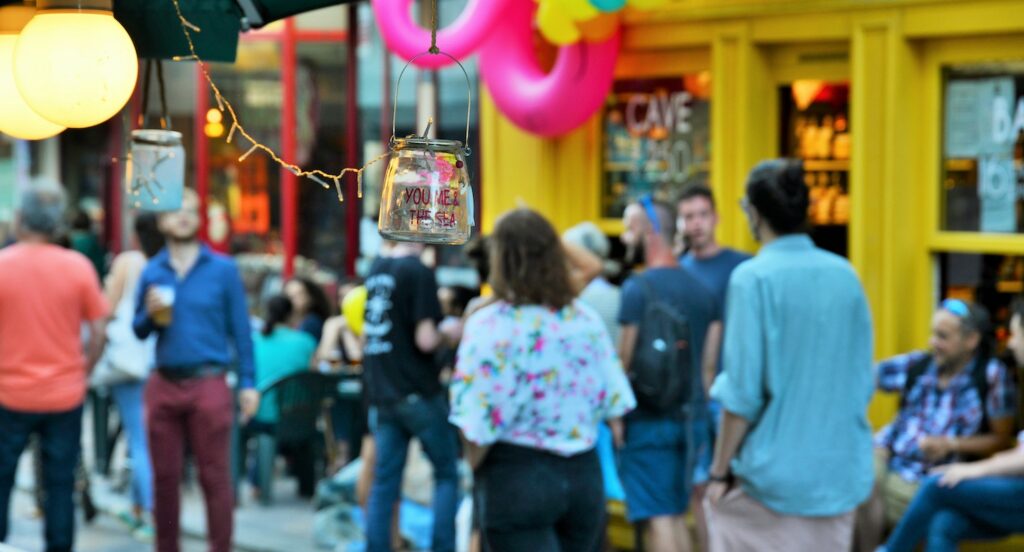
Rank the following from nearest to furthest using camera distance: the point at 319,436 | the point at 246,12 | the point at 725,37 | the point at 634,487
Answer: the point at 246,12 < the point at 634,487 < the point at 725,37 < the point at 319,436

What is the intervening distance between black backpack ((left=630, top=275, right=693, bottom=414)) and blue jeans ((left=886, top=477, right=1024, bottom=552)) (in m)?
1.08

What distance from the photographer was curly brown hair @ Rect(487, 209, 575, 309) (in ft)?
17.8

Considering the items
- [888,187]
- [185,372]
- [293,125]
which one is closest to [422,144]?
[185,372]

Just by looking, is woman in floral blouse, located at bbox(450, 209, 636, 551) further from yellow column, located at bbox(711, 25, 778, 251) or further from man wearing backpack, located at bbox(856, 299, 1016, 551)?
yellow column, located at bbox(711, 25, 778, 251)

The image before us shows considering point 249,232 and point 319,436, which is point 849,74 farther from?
point 249,232

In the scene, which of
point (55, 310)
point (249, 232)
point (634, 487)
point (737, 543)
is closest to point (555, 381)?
point (737, 543)

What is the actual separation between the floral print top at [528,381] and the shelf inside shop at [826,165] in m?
2.77

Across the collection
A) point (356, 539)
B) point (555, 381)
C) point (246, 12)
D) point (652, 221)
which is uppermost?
point (246, 12)

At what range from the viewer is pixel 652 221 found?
690 centimetres

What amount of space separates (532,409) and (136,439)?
13.7 feet

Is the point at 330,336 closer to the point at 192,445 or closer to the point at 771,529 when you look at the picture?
the point at 192,445

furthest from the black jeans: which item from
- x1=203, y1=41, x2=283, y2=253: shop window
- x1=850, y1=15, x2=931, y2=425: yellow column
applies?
x1=203, y1=41, x2=283, y2=253: shop window

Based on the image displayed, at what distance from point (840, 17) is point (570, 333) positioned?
2892 mm

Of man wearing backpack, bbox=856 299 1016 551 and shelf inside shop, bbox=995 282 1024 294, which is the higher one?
shelf inside shop, bbox=995 282 1024 294
